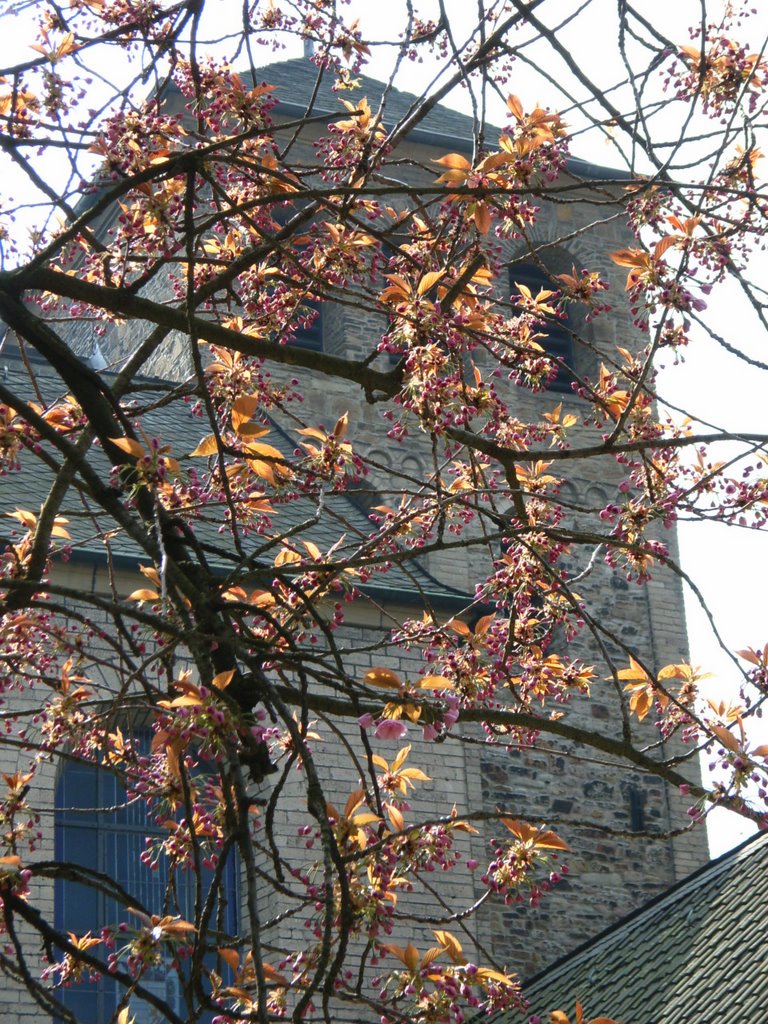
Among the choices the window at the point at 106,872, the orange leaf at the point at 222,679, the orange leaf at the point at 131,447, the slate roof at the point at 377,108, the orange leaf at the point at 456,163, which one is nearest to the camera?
the orange leaf at the point at 222,679

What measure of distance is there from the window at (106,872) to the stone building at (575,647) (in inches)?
2.4

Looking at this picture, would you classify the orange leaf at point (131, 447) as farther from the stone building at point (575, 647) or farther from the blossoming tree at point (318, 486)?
the stone building at point (575, 647)

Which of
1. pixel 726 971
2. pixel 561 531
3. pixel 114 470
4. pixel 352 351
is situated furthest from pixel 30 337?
pixel 352 351

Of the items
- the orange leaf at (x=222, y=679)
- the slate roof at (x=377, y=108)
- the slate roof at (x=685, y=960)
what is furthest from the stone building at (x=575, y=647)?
the orange leaf at (x=222, y=679)

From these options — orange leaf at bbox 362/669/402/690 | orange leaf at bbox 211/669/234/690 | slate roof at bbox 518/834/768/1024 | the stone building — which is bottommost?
orange leaf at bbox 211/669/234/690

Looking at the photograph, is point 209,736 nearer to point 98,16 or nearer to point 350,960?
point 98,16

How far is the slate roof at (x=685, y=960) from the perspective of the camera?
10.1 metres

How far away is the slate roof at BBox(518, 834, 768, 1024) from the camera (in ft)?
33.0

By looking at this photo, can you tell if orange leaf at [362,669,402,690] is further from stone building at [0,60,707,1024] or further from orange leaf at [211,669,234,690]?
stone building at [0,60,707,1024]

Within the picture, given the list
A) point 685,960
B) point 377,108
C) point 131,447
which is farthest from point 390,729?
point 377,108

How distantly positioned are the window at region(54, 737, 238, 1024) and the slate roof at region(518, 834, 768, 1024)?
2.35 metres

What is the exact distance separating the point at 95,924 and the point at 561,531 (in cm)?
752

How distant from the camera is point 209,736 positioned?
12.8 feet

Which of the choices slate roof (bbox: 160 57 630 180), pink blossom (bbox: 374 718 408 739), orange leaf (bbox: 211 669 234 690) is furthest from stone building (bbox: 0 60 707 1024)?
orange leaf (bbox: 211 669 234 690)
